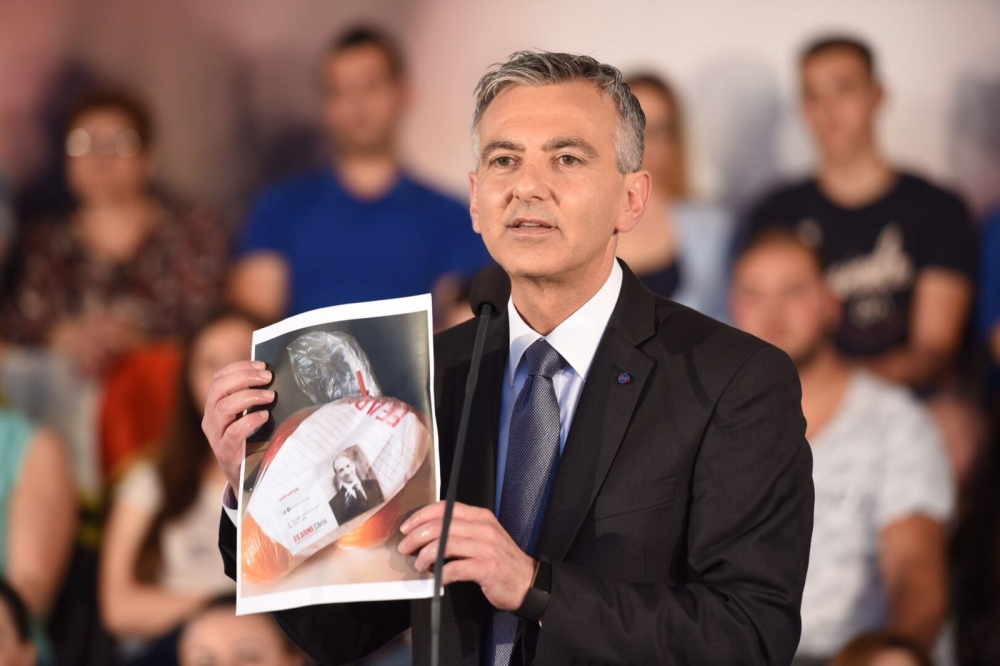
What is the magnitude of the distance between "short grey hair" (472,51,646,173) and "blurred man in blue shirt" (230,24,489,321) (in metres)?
2.90

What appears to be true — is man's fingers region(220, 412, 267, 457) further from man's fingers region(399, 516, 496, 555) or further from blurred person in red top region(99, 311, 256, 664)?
blurred person in red top region(99, 311, 256, 664)

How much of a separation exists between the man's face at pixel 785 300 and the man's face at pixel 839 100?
0.49 metres

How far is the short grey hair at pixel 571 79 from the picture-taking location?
2066mm

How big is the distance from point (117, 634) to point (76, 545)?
1.40 ft

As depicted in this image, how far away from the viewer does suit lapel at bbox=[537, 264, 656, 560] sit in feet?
6.12

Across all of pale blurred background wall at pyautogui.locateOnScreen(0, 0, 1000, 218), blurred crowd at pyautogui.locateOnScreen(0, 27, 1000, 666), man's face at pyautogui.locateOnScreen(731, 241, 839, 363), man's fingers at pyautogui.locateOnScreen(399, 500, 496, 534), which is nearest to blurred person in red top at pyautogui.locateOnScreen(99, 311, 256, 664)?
blurred crowd at pyautogui.locateOnScreen(0, 27, 1000, 666)

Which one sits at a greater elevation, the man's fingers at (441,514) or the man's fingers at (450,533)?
the man's fingers at (441,514)

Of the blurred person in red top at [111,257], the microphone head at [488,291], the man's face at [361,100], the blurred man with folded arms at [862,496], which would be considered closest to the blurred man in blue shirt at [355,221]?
the man's face at [361,100]

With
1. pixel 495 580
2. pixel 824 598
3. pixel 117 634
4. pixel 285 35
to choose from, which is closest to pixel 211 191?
pixel 285 35

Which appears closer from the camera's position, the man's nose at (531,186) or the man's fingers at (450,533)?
the man's fingers at (450,533)

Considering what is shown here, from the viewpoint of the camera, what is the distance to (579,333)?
2.05m

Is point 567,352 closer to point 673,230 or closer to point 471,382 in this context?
point 471,382

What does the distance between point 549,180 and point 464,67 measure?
343cm

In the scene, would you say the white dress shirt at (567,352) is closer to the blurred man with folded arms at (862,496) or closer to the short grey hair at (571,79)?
the short grey hair at (571,79)
